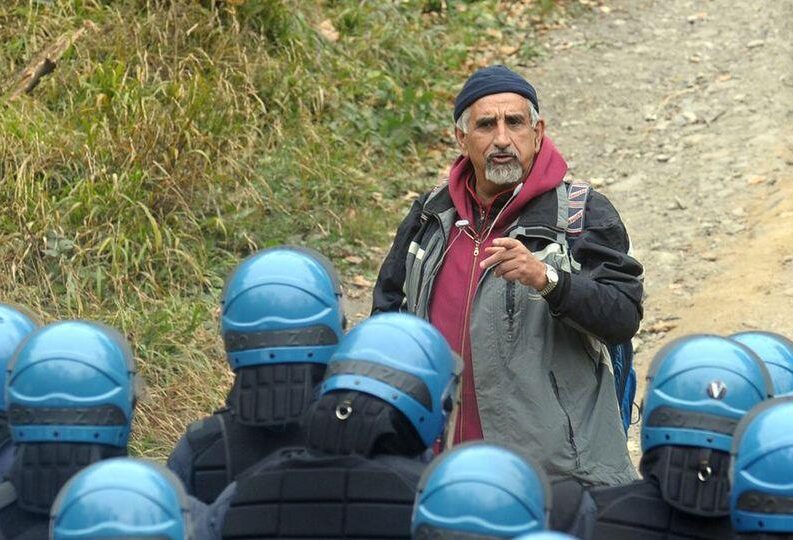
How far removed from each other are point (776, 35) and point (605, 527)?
26.9 feet

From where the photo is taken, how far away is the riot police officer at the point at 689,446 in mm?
3355

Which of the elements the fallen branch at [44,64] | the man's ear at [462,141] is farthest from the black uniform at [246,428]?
the fallen branch at [44,64]

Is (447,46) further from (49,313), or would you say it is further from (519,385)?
(519,385)

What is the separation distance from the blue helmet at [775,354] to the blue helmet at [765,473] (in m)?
0.75

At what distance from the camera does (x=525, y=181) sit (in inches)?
183

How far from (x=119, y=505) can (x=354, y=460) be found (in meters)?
0.63

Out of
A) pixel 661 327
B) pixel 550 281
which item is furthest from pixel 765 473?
pixel 661 327

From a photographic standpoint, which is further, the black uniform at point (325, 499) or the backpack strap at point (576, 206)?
the backpack strap at point (576, 206)

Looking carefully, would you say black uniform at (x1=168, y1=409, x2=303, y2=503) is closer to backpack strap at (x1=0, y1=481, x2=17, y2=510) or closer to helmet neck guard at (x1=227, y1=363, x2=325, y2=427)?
helmet neck guard at (x1=227, y1=363, x2=325, y2=427)

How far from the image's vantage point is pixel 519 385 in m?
4.39

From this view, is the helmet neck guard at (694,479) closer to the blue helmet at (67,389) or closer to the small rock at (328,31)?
the blue helmet at (67,389)

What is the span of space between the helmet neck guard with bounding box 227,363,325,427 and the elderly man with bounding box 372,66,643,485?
32.5 inches

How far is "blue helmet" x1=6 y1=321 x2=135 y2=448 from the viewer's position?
349 cm

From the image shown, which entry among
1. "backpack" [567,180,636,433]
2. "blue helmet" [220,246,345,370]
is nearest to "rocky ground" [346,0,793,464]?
"backpack" [567,180,636,433]
